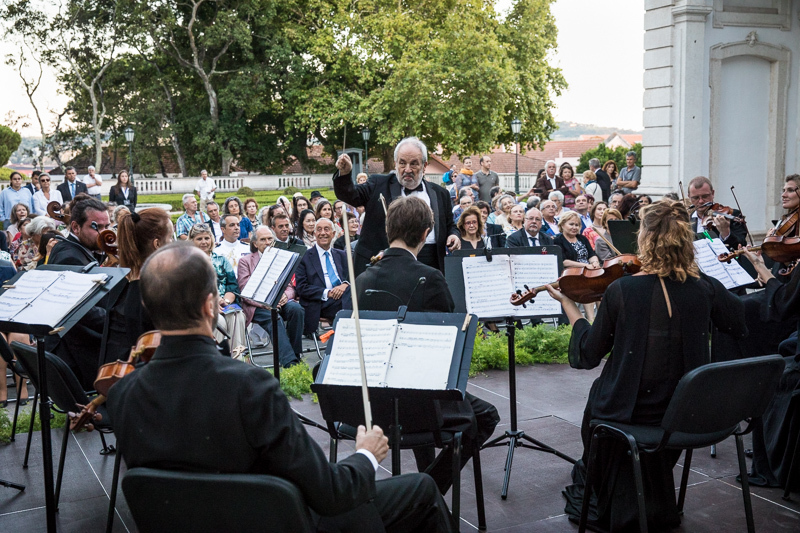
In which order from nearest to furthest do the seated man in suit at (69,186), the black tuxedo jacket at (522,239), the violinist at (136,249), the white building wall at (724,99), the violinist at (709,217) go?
the violinist at (136,249)
the violinist at (709,217)
the black tuxedo jacket at (522,239)
the white building wall at (724,99)
the seated man in suit at (69,186)

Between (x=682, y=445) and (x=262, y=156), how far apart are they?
35507 mm

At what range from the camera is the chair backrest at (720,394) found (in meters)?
3.10

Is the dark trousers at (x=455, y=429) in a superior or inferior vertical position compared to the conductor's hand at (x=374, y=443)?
inferior

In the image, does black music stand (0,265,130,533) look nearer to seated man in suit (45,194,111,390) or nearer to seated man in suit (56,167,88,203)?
seated man in suit (45,194,111,390)

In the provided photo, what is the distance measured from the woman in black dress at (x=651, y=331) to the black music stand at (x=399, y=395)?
0.76m

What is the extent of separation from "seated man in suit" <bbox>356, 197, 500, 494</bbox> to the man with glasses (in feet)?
4.50

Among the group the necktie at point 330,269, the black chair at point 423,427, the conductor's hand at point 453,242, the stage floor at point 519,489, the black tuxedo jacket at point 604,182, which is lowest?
the stage floor at point 519,489

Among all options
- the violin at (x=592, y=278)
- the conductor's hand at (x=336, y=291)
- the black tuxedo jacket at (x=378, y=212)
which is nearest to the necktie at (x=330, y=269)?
the conductor's hand at (x=336, y=291)

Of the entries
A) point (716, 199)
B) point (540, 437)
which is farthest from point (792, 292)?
point (716, 199)

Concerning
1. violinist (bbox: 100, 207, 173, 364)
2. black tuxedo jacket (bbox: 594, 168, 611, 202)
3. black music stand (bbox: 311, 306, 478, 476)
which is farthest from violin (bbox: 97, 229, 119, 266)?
black tuxedo jacket (bbox: 594, 168, 611, 202)

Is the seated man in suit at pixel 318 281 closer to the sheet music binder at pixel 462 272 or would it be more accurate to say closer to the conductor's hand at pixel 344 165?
the conductor's hand at pixel 344 165

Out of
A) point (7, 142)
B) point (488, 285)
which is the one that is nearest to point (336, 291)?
point (488, 285)

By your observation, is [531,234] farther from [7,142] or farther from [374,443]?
[7,142]

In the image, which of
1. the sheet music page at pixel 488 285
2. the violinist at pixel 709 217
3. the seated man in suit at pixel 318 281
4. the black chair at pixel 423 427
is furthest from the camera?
the seated man in suit at pixel 318 281
